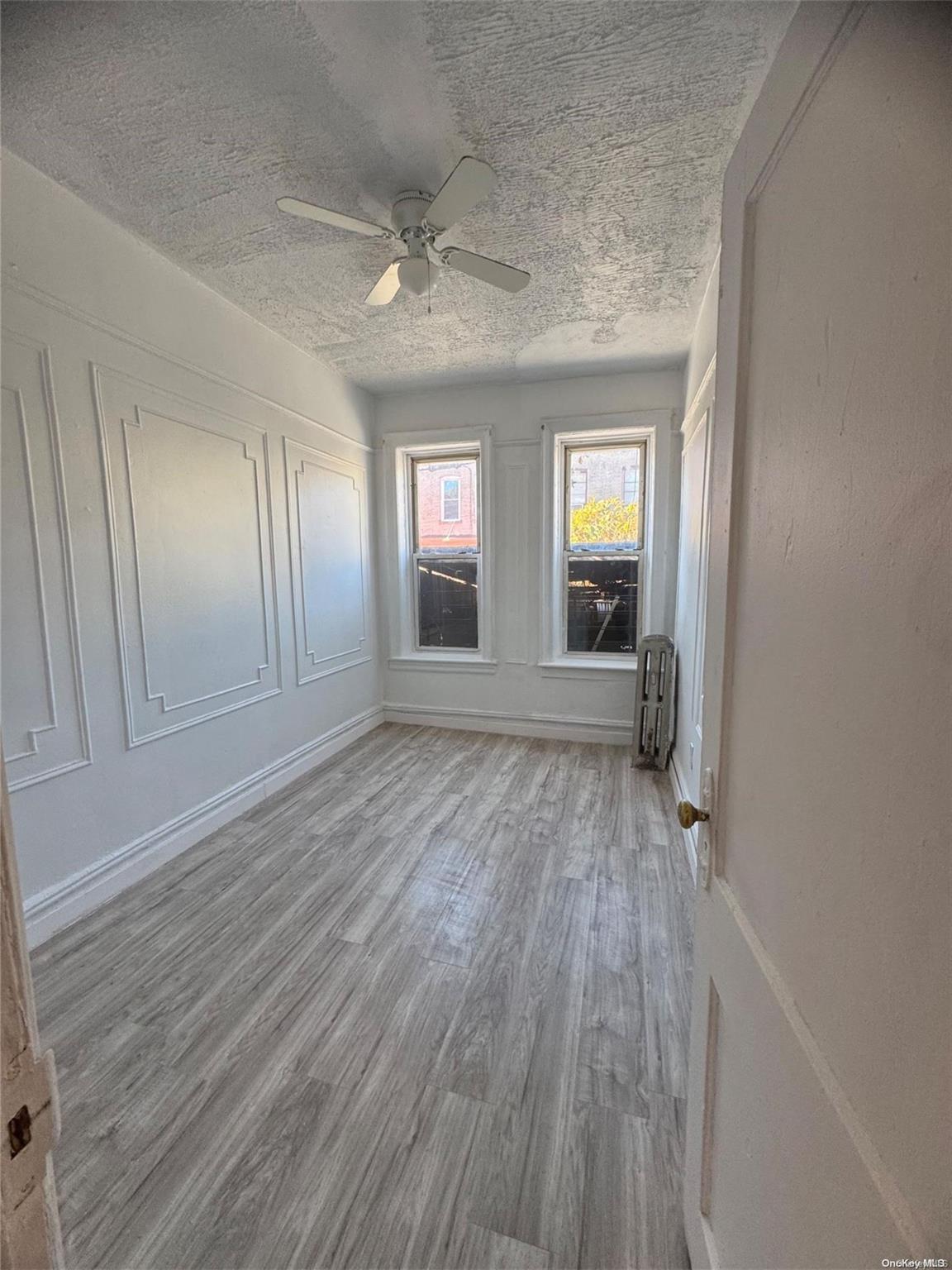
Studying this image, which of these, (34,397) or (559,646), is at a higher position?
(34,397)

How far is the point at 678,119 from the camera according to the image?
5.11 ft

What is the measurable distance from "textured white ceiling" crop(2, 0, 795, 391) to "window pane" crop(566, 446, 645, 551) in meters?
1.44

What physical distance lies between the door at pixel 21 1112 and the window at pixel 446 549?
3.86m

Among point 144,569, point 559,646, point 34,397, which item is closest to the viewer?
point 34,397

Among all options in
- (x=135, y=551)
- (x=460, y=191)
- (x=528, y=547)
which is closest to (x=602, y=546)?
(x=528, y=547)

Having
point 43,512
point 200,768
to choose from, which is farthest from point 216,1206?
point 43,512

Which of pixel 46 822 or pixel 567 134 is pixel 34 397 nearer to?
pixel 46 822

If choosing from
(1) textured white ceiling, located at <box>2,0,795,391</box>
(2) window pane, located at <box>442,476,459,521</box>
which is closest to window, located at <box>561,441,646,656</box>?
(2) window pane, located at <box>442,476,459,521</box>

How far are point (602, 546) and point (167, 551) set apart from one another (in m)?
2.98

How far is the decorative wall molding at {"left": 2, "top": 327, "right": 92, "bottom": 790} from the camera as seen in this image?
1.76m

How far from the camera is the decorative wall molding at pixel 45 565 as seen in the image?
1.76m

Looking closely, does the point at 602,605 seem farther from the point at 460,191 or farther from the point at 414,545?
the point at 460,191

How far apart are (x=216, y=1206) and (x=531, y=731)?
3271mm

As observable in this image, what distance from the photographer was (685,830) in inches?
93.7
